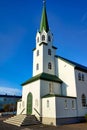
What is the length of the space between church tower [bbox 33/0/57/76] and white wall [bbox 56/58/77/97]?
2.18 metres

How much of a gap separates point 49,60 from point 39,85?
7296 millimetres

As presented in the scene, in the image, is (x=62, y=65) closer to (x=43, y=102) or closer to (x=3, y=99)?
(x=43, y=102)

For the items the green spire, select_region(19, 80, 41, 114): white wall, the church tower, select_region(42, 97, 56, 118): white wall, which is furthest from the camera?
the green spire

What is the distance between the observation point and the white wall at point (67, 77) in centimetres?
2277


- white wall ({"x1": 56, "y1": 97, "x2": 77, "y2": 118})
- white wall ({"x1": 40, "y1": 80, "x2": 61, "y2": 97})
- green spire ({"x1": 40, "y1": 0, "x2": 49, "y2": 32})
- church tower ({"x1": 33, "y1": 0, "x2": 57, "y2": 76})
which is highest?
green spire ({"x1": 40, "y1": 0, "x2": 49, "y2": 32})

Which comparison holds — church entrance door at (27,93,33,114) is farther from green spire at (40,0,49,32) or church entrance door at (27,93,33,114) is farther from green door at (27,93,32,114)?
green spire at (40,0,49,32)

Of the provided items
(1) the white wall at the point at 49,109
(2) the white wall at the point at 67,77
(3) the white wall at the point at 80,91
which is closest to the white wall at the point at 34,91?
(1) the white wall at the point at 49,109

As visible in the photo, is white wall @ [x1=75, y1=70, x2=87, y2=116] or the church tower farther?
the church tower

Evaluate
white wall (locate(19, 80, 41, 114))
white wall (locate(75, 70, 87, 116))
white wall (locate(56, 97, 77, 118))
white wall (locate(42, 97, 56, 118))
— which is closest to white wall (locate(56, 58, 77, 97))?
white wall (locate(75, 70, 87, 116))

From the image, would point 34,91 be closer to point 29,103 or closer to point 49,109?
point 29,103

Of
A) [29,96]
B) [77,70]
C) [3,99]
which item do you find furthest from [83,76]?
[3,99]

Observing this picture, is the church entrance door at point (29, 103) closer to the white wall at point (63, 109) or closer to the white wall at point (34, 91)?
the white wall at point (34, 91)

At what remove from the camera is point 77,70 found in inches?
934

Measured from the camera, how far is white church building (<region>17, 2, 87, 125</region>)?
19703 millimetres
